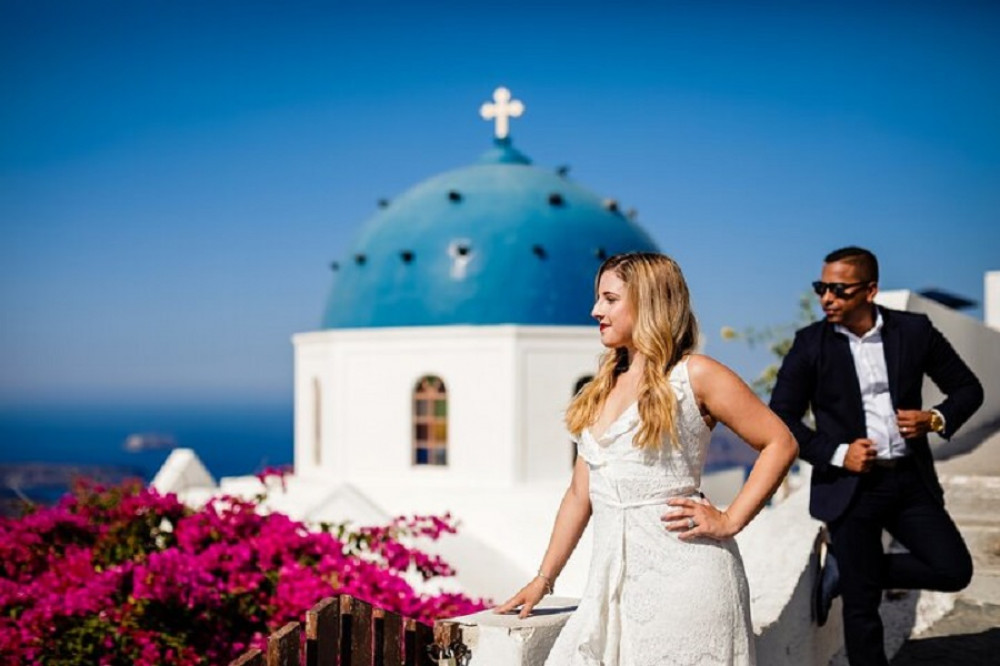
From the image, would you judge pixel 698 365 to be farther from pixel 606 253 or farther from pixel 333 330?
pixel 333 330

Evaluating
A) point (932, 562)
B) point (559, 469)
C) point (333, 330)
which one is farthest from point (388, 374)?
point (932, 562)

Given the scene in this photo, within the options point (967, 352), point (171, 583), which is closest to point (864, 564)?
point (171, 583)

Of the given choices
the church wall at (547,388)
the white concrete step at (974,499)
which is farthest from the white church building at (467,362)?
the white concrete step at (974,499)

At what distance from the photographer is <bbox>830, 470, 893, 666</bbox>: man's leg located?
3.96 meters

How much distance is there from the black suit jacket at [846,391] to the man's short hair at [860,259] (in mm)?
190

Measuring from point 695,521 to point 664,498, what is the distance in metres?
0.10

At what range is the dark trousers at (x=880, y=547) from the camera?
3955 millimetres

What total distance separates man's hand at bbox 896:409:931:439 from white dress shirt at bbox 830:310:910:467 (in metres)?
0.04

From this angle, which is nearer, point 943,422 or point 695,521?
point 695,521

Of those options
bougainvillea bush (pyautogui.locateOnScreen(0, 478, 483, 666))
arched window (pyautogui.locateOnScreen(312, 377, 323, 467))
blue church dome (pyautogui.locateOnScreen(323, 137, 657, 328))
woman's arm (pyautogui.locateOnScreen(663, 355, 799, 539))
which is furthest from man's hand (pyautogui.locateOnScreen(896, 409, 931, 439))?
arched window (pyautogui.locateOnScreen(312, 377, 323, 467))

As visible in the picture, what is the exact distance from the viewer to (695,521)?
2729 millimetres

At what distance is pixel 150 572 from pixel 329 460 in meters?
11.3

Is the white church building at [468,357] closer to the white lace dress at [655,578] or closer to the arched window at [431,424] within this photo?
the arched window at [431,424]

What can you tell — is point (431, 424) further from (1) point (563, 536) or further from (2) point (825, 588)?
(1) point (563, 536)
